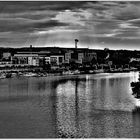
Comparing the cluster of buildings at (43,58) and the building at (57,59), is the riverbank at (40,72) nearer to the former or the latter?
the cluster of buildings at (43,58)

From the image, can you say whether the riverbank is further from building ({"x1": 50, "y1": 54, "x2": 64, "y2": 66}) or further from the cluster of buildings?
building ({"x1": 50, "y1": 54, "x2": 64, "y2": 66})

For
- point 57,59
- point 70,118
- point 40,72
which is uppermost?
point 57,59

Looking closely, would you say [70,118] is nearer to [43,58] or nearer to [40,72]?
[40,72]

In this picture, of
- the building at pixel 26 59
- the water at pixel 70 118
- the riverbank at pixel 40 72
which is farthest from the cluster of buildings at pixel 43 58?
the water at pixel 70 118

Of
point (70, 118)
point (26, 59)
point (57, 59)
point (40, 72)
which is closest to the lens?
point (70, 118)

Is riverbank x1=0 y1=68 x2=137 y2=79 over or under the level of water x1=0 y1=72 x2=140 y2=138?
over

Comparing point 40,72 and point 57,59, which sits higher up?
point 57,59

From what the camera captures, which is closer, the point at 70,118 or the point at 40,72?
the point at 70,118

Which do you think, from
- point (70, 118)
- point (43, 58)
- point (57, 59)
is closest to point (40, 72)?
point (43, 58)

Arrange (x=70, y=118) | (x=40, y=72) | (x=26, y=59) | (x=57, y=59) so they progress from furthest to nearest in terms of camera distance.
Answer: (x=57, y=59) < (x=26, y=59) < (x=40, y=72) < (x=70, y=118)

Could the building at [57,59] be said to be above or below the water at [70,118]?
above

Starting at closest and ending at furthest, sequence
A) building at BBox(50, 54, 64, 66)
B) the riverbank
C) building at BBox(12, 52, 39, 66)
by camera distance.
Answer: the riverbank → building at BBox(12, 52, 39, 66) → building at BBox(50, 54, 64, 66)

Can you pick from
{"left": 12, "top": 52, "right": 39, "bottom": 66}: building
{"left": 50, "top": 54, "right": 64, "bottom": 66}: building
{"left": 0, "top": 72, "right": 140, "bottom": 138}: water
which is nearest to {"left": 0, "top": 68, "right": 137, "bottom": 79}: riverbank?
{"left": 12, "top": 52, "right": 39, "bottom": 66}: building

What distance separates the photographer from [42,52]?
14984 millimetres
